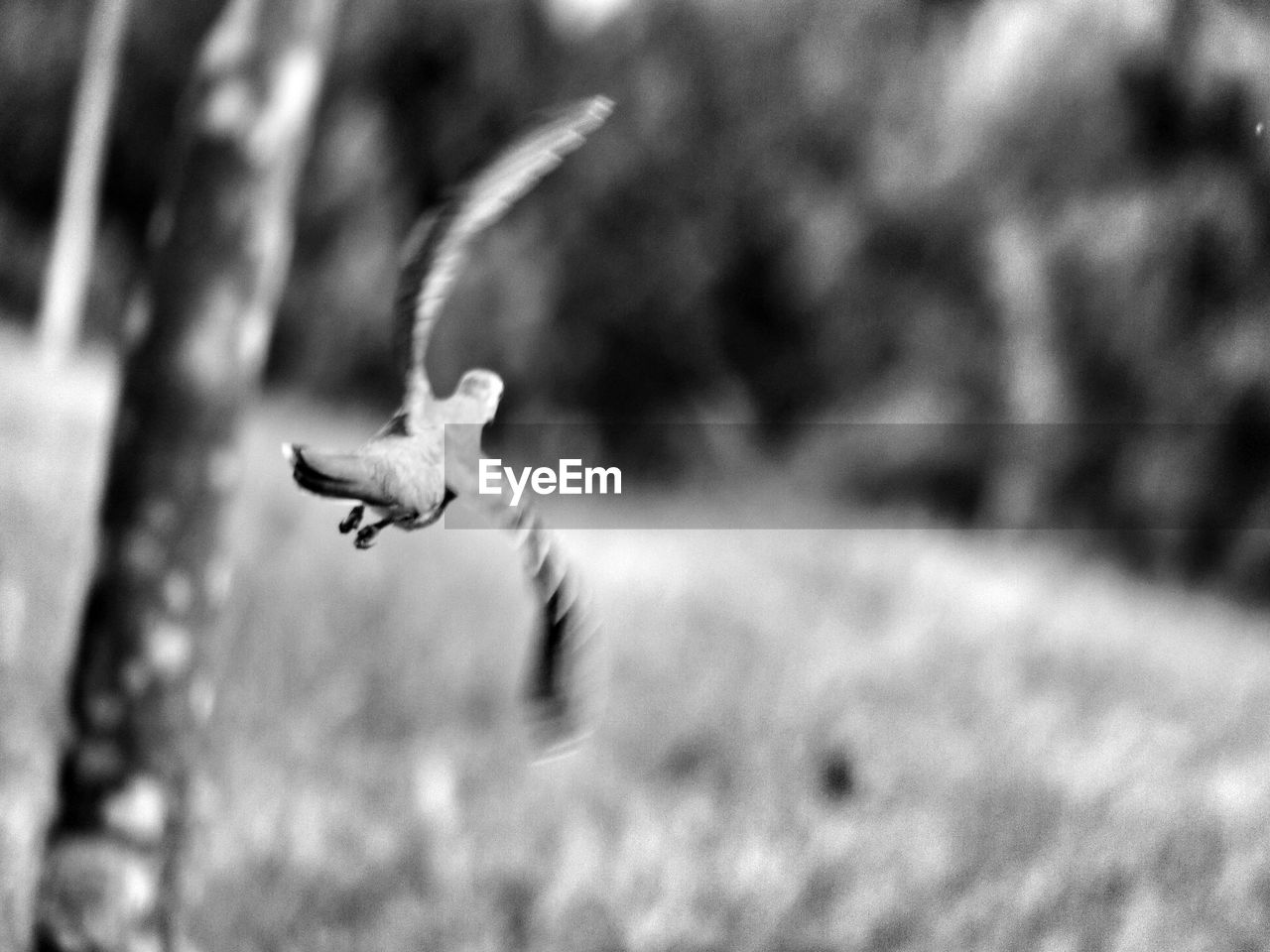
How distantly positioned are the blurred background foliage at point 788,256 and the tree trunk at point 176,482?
20.7 feet

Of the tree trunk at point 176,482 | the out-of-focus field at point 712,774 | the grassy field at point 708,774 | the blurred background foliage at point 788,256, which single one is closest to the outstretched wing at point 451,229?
the grassy field at point 708,774

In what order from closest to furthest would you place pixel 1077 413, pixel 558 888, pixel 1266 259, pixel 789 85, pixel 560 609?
pixel 560 609 → pixel 558 888 → pixel 1266 259 → pixel 789 85 → pixel 1077 413

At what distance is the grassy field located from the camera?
1578 mm

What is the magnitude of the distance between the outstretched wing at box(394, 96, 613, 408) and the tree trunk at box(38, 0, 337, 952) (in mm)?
861

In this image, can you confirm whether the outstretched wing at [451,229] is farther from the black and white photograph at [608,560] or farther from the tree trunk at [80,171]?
the tree trunk at [80,171]

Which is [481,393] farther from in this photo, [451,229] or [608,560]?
[608,560]

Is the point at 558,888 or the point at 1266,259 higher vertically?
the point at 1266,259

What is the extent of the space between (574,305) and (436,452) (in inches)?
425

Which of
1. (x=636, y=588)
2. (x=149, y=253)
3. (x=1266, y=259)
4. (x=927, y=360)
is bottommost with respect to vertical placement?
(x=149, y=253)

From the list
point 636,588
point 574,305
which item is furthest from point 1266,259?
point 574,305

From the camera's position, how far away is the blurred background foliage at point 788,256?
798 centimetres

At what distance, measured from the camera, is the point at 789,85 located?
8664 millimetres

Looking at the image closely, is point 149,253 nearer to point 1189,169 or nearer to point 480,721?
point 480,721

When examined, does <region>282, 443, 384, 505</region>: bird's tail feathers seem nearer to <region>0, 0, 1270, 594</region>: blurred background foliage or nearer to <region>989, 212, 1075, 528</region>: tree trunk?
<region>0, 0, 1270, 594</region>: blurred background foliage
